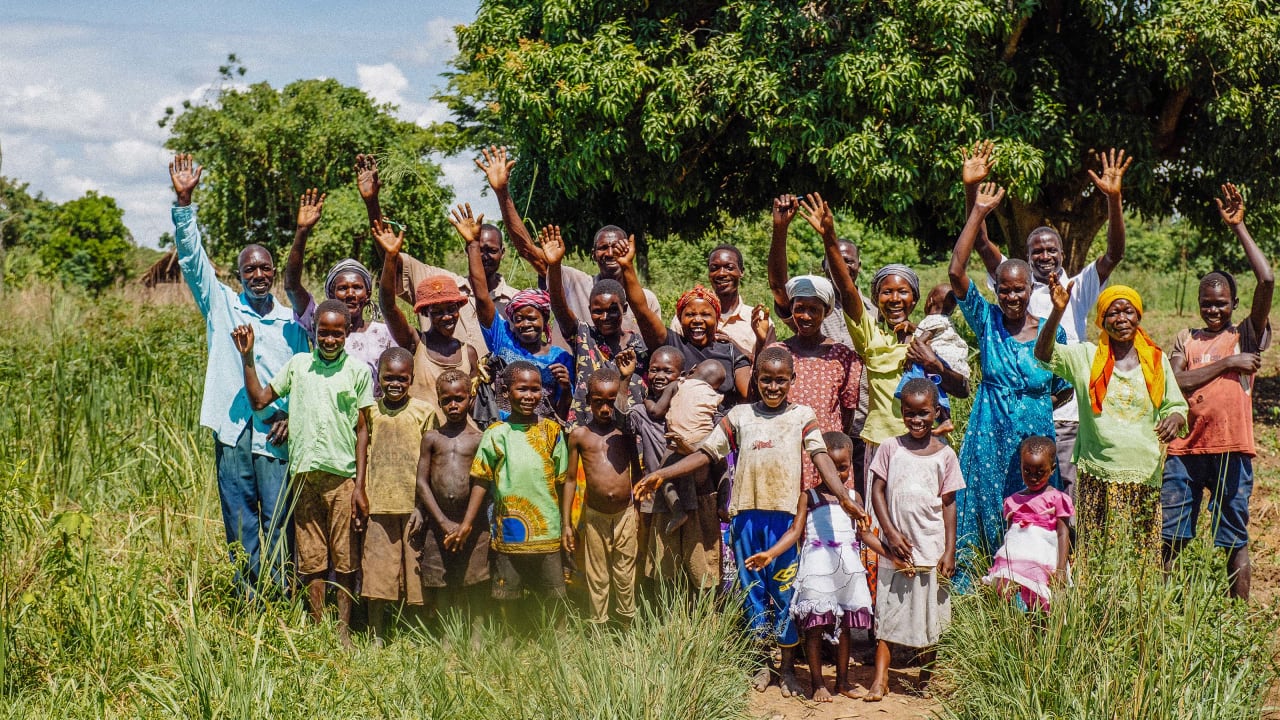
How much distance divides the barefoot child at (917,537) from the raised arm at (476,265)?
2061 mm

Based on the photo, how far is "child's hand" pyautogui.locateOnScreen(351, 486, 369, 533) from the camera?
15.1 ft

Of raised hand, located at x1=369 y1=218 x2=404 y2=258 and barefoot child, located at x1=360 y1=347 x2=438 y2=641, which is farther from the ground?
raised hand, located at x1=369 y1=218 x2=404 y2=258

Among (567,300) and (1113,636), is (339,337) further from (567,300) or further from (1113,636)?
(1113,636)

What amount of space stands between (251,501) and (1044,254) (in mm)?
3897

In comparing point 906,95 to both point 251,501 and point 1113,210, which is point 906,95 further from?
point 251,501

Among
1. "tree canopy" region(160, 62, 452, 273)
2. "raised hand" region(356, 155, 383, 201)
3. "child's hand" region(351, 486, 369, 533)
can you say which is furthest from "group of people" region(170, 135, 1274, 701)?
"tree canopy" region(160, 62, 452, 273)

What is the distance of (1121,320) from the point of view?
4.37 m

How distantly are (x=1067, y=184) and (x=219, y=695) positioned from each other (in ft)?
34.3

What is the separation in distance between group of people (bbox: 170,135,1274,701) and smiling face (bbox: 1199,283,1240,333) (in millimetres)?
15

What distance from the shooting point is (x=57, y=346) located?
8.70m

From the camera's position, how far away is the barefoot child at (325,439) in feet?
15.0

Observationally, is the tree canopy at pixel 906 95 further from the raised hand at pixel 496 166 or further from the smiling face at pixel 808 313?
the smiling face at pixel 808 313

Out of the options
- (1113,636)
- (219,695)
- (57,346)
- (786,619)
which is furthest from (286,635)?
(57,346)

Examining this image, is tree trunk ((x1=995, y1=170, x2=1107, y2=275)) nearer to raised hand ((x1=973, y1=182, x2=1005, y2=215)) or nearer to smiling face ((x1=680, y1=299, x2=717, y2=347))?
raised hand ((x1=973, y1=182, x2=1005, y2=215))
